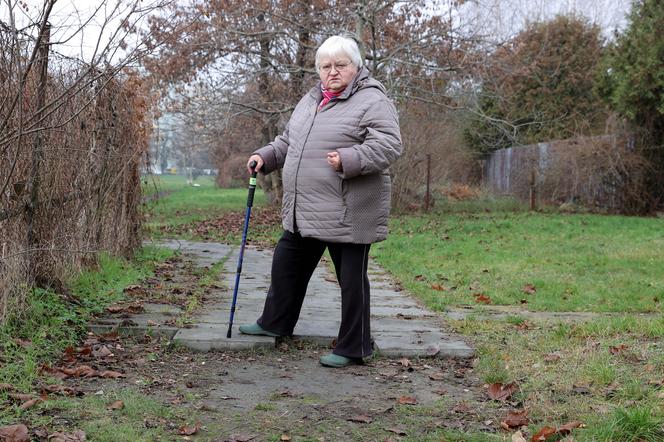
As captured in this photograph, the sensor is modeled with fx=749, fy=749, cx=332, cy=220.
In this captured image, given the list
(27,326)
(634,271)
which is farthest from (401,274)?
(27,326)

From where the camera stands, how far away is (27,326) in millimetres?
4426

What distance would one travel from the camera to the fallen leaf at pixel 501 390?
382 cm

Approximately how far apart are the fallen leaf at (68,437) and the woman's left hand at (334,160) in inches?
77.8

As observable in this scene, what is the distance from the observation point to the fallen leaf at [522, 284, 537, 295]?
7.04m

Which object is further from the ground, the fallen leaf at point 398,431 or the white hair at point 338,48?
the white hair at point 338,48

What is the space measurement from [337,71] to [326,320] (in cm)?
195

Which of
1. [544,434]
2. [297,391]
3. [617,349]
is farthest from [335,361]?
[617,349]

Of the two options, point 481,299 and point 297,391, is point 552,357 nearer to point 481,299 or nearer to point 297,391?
point 297,391

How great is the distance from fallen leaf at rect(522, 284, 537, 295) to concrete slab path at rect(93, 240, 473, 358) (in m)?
1.15

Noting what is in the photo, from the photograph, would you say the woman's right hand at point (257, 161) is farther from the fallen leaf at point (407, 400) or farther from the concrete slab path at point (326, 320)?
the fallen leaf at point (407, 400)

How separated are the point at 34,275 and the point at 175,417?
6.89 feet

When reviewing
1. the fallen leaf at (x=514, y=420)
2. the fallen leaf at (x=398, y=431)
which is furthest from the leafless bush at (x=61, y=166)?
the fallen leaf at (x=514, y=420)

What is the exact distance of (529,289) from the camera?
23.6ft

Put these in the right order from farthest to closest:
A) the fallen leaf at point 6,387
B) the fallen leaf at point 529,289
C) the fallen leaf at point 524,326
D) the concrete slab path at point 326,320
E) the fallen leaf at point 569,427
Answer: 1. the fallen leaf at point 529,289
2. the fallen leaf at point 524,326
3. the concrete slab path at point 326,320
4. the fallen leaf at point 6,387
5. the fallen leaf at point 569,427
